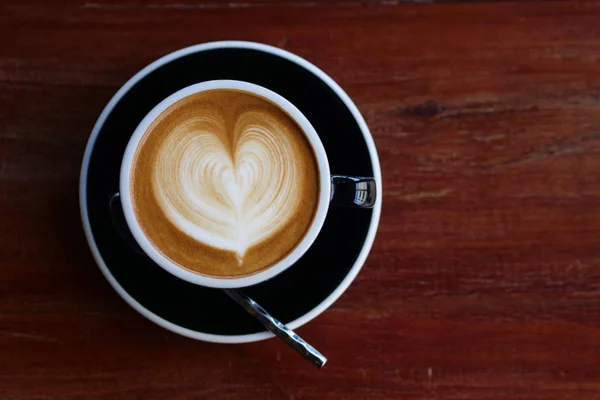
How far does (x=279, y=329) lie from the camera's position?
2.88ft

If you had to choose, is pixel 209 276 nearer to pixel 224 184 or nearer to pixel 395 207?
pixel 224 184

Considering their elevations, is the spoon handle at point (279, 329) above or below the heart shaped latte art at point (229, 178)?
below

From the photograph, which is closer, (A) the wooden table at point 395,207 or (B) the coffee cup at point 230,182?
(B) the coffee cup at point 230,182

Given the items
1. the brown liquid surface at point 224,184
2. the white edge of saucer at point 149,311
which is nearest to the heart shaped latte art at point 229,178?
the brown liquid surface at point 224,184

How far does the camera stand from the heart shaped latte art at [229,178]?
2.75 ft

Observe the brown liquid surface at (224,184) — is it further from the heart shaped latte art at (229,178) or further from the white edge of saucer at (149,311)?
the white edge of saucer at (149,311)

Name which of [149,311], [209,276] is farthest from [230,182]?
[149,311]

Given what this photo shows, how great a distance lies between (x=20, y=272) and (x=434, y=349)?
0.62 meters

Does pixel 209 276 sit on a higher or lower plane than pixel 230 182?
lower

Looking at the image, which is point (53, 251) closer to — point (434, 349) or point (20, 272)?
point (20, 272)

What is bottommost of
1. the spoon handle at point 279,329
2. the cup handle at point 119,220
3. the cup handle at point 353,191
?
the spoon handle at point 279,329

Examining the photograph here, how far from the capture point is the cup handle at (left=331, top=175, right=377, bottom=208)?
2.85 feet

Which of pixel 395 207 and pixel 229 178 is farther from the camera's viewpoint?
pixel 395 207

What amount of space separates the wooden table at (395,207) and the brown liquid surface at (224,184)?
0.20m
